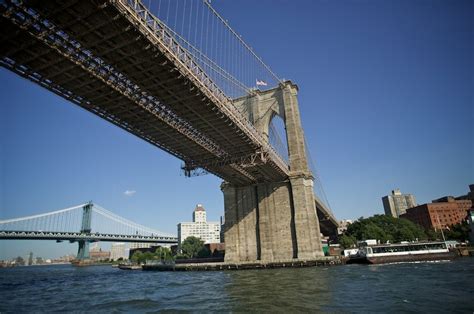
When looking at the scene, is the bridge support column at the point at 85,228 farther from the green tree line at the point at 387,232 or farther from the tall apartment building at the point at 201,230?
the green tree line at the point at 387,232

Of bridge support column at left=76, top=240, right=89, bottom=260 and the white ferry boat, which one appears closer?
the white ferry boat

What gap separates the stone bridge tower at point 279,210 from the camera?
41.7 metres

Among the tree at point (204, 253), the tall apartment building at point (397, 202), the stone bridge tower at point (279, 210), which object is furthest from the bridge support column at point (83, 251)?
the tall apartment building at point (397, 202)

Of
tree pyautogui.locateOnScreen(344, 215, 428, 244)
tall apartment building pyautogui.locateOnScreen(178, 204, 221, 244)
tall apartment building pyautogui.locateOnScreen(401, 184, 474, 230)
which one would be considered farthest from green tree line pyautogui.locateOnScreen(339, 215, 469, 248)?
tall apartment building pyautogui.locateOnScreen(178, 204, 221, 244)

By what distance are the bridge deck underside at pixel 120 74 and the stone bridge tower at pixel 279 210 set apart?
13.1 metres

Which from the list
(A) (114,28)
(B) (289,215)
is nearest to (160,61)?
(A) (114,28)

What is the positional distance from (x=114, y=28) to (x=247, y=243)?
3623cm

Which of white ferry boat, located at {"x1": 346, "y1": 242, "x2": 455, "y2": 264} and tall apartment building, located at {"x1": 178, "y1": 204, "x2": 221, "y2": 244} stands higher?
tall apartment building, located at {"x1": 178, "y1": 204, "x2": 221, "y2": 244}

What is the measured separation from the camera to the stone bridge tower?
4166cm

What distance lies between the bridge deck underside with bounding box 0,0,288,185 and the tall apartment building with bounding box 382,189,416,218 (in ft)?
538

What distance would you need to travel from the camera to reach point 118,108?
23.8 m

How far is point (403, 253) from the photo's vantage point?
38688 millimetres

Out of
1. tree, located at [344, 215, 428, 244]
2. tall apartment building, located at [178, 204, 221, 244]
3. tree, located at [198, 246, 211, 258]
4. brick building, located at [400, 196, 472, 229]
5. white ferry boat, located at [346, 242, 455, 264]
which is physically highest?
tall apartment building, located at [178, 204, 221, 244]

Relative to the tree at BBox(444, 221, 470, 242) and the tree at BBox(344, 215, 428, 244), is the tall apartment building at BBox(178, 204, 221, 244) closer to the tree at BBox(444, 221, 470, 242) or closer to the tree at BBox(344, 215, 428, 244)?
the tree at BBox(344, 215, 428, 244)
